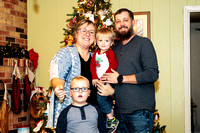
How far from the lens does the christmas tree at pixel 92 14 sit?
314 centimetres

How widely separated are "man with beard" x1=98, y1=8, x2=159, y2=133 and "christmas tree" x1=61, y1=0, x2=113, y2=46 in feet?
2.86

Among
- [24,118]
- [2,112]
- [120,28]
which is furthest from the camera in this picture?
[24,118]

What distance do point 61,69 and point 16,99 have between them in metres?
1.77

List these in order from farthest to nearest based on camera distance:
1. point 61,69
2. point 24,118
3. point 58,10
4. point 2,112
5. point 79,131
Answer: point 58,10 < point 24,118 < point 2,112 < point 61,69 < point 79,131

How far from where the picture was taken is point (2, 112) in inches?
125

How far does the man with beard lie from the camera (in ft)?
7.01

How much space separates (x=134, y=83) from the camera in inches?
84.0

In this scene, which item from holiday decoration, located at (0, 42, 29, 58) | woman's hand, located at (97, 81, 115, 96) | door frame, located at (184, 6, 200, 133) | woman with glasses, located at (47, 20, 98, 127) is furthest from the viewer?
door frame, located at (184, 6, 200, 133)

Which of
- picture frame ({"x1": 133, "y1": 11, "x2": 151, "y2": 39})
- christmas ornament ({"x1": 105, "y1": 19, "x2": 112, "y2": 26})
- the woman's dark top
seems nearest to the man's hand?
the woman's dark top

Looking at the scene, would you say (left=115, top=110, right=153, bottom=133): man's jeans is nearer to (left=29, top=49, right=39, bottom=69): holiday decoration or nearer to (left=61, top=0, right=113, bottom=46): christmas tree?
(left=61, top=0, right=113, bottom=46): christmas tree

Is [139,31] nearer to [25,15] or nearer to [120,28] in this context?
[120,28]

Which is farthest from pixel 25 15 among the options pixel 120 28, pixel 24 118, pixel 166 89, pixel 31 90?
pixel 166 89

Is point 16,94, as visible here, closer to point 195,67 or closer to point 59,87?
point 59,87

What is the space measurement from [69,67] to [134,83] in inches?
24.9
